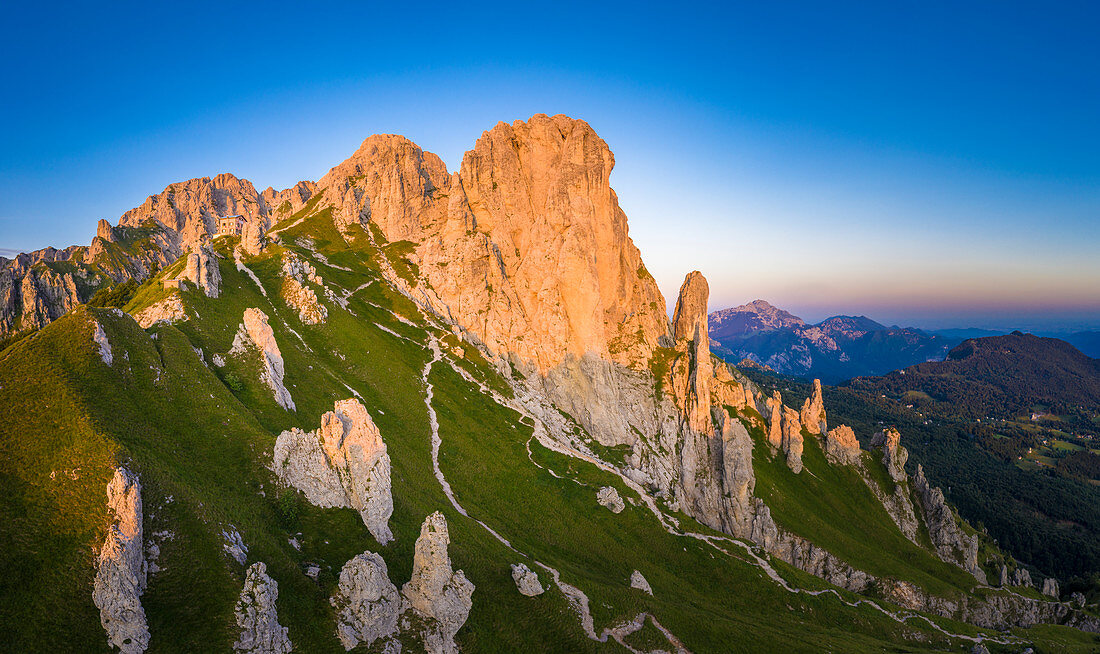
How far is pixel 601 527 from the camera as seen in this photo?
246ft

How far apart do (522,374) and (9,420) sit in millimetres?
94028

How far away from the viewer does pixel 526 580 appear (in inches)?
1909

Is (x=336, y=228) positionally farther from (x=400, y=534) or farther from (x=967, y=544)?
(x=967, y=544)

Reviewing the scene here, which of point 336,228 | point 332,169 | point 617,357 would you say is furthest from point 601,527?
point 332,169

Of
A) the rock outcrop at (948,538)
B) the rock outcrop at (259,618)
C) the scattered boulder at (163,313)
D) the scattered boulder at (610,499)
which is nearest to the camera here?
the rock outcrop at (259,618)

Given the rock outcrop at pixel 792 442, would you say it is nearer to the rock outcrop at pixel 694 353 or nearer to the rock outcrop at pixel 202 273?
the rock outcrop at pixel 694 353

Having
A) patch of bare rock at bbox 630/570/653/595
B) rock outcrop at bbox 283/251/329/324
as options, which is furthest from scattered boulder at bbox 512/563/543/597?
rock outcrop at bbox 283/251/329/324

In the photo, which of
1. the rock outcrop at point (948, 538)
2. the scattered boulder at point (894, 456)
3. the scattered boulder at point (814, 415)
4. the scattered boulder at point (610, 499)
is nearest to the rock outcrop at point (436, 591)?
the scattered boulder at point (610, 499)

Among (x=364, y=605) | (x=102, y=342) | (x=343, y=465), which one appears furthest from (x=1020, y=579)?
(x=102, y=342)

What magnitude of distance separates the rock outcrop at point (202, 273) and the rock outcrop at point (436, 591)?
195 feet

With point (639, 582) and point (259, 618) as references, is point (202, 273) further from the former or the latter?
point (639, 582)

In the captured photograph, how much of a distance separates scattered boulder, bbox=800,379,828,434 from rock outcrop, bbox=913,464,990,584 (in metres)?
33.3

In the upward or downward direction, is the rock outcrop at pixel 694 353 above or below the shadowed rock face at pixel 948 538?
above

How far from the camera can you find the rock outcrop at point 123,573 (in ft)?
83.7
